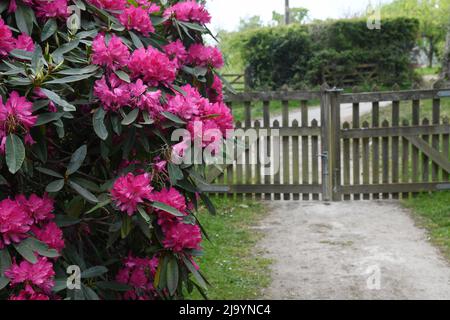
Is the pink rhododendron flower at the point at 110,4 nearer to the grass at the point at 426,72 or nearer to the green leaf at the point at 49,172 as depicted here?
the green leaf at the point at 49,172

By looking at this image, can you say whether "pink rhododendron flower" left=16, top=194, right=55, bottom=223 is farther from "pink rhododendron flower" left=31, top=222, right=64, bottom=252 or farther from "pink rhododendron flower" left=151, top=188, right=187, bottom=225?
"pink rhododendron flower" left=151, top=188, right=187, bottom=225

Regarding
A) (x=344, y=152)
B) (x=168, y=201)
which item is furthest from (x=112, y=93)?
(x=344, y=152)

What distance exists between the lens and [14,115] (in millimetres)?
2342

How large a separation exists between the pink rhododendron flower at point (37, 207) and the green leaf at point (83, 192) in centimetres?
12

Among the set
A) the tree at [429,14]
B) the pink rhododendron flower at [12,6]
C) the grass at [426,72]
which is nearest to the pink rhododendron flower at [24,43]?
the pink rhododendron flower at [12,6]

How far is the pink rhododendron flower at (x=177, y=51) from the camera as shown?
3.25 metres

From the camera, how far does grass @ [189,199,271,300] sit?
5262mm

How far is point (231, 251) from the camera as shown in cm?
647

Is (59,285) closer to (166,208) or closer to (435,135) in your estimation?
(166,208)

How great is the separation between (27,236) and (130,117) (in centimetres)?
61

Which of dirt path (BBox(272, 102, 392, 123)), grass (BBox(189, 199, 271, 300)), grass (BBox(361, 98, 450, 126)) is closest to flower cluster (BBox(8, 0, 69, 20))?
grass (BBox(189, 199, 271, 300))

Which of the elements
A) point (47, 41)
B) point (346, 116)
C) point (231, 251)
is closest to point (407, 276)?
Answer: point (231, 251)

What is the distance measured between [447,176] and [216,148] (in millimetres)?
6639

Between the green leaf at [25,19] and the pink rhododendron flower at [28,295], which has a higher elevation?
the green leaf at [25,19]
